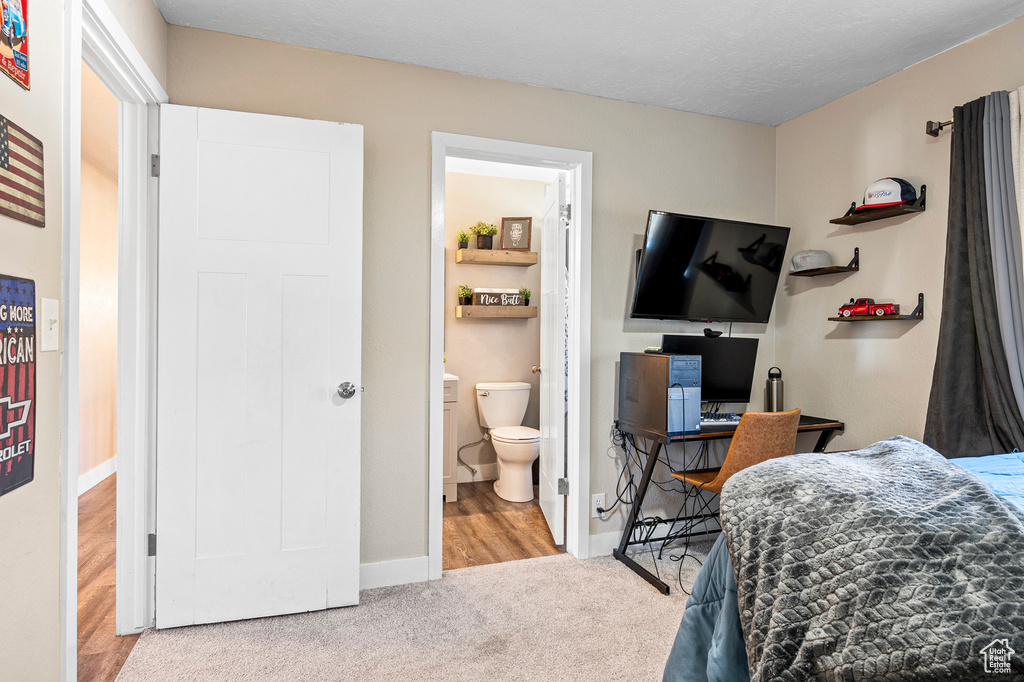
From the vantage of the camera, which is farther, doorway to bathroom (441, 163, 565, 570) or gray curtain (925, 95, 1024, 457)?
doorway to bathroom (441, 163, 565, 570)

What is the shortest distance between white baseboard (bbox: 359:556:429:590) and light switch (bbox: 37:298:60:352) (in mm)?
1605

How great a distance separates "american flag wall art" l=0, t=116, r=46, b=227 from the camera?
1189 millimetres

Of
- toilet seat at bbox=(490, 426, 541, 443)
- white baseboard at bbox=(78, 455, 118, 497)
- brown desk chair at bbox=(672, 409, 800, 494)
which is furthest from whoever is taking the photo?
white baseboard at bbox=(78, 455, 118, 497)

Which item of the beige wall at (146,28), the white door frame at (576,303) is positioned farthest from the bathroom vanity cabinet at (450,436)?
the beige wall at (146,28)

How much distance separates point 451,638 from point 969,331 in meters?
2.40

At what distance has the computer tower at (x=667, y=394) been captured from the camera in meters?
2.66

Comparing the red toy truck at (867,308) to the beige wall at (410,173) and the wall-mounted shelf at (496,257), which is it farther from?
the wall-mounted shelf at (496,257)

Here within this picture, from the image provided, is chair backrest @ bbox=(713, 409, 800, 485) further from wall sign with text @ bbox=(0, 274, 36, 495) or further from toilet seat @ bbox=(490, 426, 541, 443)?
wall sign with text @ bbox=(0, 274, 36, 495)

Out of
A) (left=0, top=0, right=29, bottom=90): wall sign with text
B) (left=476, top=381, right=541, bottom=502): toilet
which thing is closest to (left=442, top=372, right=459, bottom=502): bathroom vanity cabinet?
(left=476, top=381, right=541, bottom=502): toilet

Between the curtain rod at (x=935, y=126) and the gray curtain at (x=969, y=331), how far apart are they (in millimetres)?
51

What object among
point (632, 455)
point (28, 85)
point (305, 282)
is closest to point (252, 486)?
point (305, 282)

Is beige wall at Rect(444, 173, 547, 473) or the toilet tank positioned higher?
beige wall at Rect(444, 173, 547, 473)

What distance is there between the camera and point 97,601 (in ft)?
7.87

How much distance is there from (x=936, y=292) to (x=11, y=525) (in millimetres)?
3255
